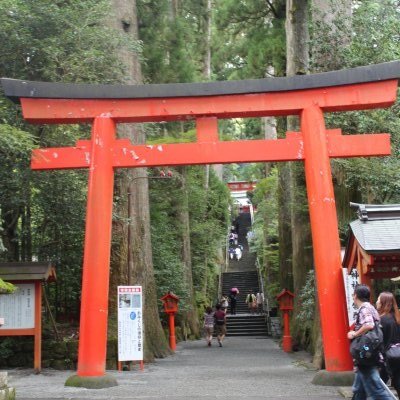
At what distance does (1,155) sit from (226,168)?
136 feet

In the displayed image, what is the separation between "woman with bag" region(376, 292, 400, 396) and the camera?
23.3ft

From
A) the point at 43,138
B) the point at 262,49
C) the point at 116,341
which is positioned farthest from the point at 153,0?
the point at 116,341

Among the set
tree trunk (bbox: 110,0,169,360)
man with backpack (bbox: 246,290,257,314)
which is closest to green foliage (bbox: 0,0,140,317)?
tree trunk (bbox: 110,0,169,360)

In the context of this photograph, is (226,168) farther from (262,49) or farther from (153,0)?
(153,0)

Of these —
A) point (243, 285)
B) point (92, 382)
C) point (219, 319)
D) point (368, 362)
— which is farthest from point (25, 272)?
point (243, 285)

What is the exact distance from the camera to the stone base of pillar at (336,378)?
947 cm

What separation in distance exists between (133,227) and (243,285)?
77.2ft

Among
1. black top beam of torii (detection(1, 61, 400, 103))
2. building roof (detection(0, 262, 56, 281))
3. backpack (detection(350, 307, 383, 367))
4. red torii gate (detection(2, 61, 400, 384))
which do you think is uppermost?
black top beam of torii (detection(1, 61, 400, 103))

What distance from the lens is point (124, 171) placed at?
13898 millimetres

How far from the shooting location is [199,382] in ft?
34.9

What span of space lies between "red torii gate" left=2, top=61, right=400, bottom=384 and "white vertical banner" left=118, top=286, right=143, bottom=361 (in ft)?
5.73

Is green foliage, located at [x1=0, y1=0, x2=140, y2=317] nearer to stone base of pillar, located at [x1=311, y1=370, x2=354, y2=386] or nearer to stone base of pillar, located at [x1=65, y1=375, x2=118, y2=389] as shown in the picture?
stone base of pillar, located at [x1=65, y1=375, x2=118, y2=389]

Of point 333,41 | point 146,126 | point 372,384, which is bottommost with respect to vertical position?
point 372,384

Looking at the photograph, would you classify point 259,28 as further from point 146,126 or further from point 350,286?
point 350,286
